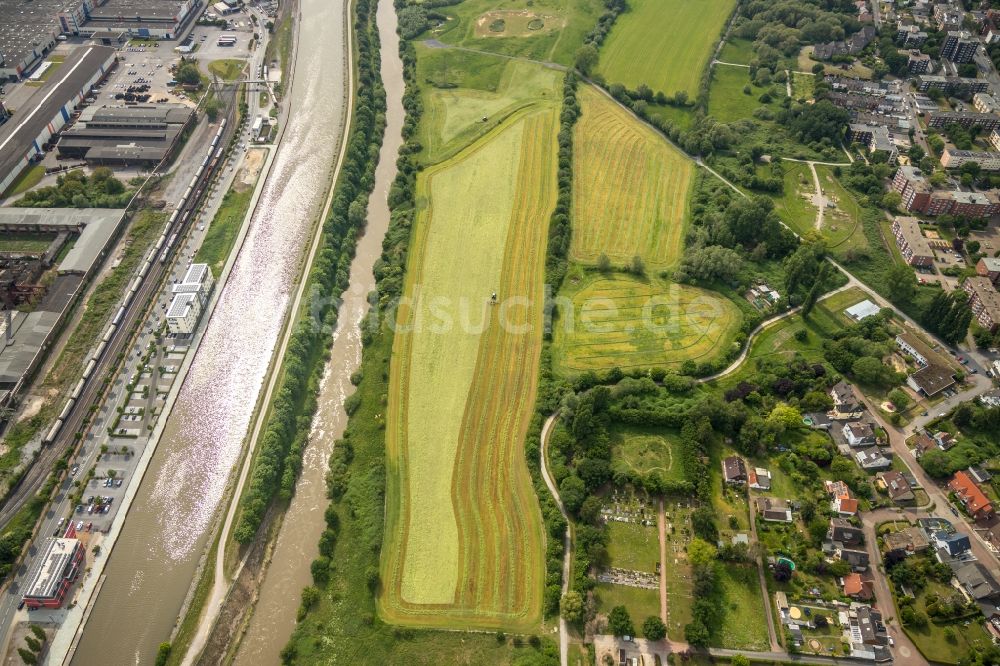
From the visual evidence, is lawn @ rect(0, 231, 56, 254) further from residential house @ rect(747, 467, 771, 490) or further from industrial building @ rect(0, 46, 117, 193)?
residential house @ rect(747, 467, 771, 490)

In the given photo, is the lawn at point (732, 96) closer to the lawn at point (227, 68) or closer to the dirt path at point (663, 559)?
the dirt path at point (663, 559)

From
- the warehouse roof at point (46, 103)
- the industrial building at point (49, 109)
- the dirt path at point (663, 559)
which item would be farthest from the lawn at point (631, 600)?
the warehouse roof at point (46, 103)

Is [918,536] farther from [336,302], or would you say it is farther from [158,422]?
[158,422]

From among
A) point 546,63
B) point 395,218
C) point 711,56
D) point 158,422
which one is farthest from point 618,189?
point 158,422

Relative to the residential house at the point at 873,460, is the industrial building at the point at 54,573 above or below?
below

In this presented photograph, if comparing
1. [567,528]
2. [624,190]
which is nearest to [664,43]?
[624,190]

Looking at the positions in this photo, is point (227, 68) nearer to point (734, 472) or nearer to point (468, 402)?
point (468, 402)
